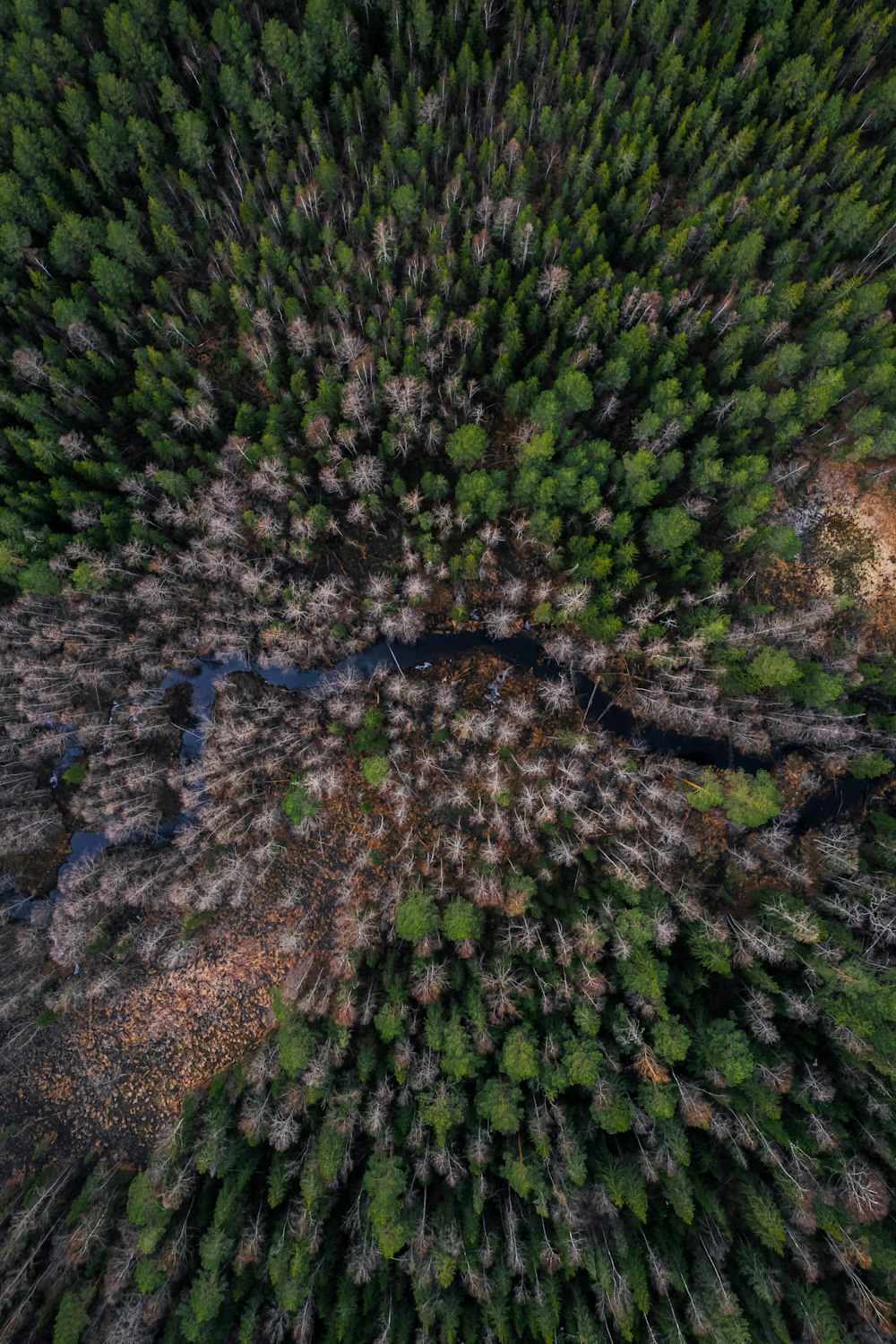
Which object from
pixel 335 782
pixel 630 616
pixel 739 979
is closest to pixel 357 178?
pixel 630 616

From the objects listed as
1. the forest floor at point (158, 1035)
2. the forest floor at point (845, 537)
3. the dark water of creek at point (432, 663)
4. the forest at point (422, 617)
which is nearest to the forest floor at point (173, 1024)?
the forest floor at point (158, 1035)

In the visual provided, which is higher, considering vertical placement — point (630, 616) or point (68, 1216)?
point (630, 616)

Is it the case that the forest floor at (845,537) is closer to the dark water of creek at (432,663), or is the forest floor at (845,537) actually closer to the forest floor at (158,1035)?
the dark water of creek at (432,663)

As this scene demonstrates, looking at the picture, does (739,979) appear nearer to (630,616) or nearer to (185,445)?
(630,616)

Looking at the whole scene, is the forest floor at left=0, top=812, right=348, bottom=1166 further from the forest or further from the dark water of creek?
the dark water of creek

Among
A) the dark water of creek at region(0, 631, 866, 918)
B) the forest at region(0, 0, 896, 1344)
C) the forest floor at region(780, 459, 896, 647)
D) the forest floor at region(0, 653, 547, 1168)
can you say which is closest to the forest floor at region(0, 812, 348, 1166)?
the forest floor at region(0, 653, 547, 1168)

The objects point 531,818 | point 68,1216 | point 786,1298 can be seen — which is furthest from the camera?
point 531,818
